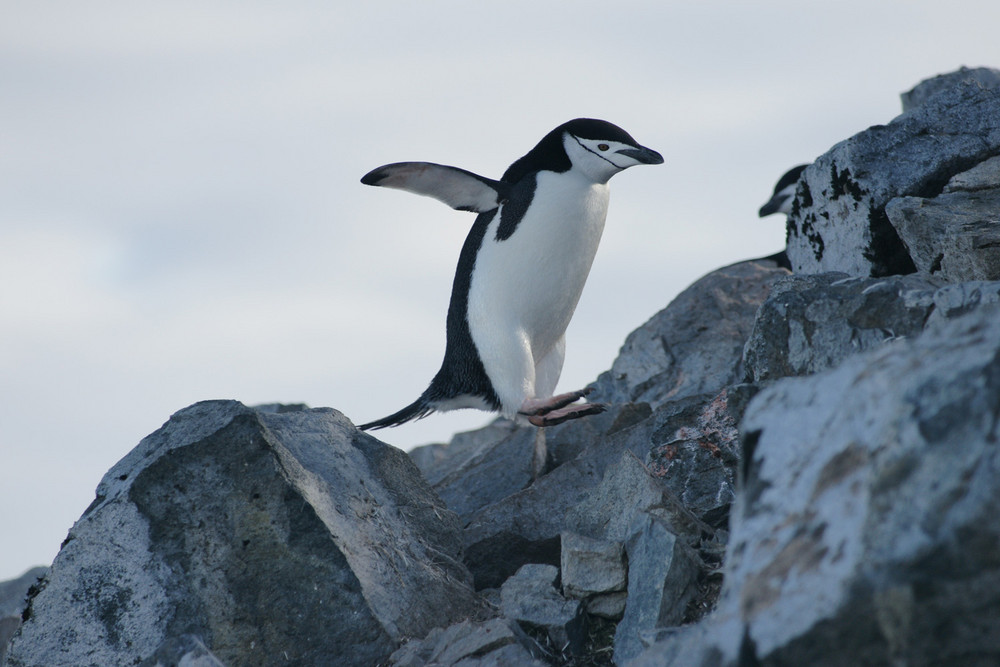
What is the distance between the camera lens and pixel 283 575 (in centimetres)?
368

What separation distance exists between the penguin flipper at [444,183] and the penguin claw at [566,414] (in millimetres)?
1377

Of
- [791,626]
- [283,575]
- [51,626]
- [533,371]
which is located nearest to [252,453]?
[283,575]

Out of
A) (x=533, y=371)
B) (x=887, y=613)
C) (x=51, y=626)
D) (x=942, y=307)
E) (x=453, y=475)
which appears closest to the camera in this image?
(x=887, y=613)

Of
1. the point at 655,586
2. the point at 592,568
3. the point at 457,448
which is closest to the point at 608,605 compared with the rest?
the point at 592,568

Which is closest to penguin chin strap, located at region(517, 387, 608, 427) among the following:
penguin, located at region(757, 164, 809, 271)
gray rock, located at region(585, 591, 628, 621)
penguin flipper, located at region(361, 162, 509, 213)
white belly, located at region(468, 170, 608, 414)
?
white belly, located at region(468, 170, 608, 414)

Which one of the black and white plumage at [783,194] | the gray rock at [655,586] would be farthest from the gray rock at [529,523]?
the black and white plumage at [783,194]

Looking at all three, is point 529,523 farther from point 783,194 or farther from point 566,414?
point 783,194

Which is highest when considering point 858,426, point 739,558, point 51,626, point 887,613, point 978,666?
point 51,626

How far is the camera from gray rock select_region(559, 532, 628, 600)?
352 centimetres

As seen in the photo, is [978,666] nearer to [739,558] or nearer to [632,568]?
[739,558]

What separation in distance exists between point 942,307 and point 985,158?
2222 millimetres

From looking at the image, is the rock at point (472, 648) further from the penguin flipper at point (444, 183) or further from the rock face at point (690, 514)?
the penguin flipper at point (444, 183)

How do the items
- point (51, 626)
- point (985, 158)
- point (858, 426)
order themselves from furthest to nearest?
point (985, 158), point (51, 626), point (858, 426)

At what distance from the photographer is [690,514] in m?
3.78
